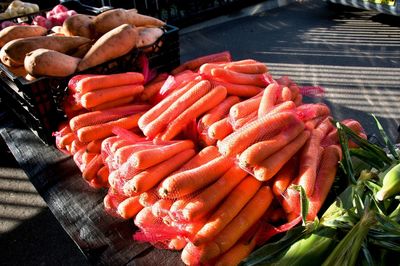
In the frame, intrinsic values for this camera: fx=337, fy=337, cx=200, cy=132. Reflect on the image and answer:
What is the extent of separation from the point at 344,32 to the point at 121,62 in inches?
203

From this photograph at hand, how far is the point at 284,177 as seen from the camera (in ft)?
4.32

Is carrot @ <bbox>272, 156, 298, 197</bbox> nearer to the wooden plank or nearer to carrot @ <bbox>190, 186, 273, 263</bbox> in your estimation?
carrot @ <bbox>190, 186, 273, 263</bbox>

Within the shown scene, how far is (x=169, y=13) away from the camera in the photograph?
5992mm

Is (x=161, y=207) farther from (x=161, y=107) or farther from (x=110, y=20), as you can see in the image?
(x=110, y=20)

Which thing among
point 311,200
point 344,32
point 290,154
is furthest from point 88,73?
point 344,32

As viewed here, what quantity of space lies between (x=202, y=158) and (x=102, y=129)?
21.3 inches

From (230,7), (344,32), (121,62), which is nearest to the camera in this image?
(121,62)

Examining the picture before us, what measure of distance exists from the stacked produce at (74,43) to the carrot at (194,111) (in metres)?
0.60

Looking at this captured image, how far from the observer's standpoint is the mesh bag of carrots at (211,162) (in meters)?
1.22

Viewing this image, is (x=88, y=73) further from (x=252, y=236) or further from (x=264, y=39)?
(x=264, y=39)

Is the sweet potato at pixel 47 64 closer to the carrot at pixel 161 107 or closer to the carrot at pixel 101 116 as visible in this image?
the carrot at pixel 101 116

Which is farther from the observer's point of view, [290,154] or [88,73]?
[88,73]

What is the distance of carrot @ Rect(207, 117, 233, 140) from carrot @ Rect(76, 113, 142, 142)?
1.48 ft

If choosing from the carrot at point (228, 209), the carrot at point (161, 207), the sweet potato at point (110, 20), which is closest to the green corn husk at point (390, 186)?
the carrot at point (228, 209)
